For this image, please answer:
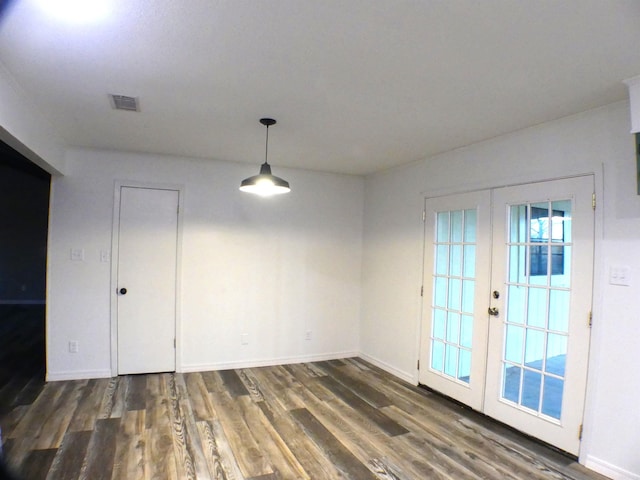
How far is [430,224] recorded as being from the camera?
12.6ft

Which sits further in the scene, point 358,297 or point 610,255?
point 358,297

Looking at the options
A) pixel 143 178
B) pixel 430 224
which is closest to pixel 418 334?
pixel 430 224

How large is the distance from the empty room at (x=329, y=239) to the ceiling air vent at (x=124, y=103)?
2cm

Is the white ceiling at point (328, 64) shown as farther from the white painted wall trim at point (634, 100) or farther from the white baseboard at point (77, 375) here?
the white baseboard at point (77, 375)

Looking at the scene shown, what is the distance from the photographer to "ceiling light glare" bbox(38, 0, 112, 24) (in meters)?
1.49

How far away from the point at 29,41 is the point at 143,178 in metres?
2.32

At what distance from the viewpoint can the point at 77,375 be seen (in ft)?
12.4

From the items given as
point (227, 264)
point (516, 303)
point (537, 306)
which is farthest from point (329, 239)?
point (537, 306)

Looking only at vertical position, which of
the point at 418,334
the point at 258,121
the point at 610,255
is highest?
the point at 258,121

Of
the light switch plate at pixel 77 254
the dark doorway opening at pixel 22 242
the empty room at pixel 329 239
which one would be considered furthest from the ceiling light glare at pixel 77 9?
the dark doorway opening at pixel 22 242

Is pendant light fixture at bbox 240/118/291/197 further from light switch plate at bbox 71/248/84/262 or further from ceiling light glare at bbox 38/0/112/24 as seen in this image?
light switch plate at bbox 71/248/84/262

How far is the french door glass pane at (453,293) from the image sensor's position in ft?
11.1

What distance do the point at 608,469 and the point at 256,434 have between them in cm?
235

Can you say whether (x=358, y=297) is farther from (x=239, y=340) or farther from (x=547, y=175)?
(x=547, y=175)
